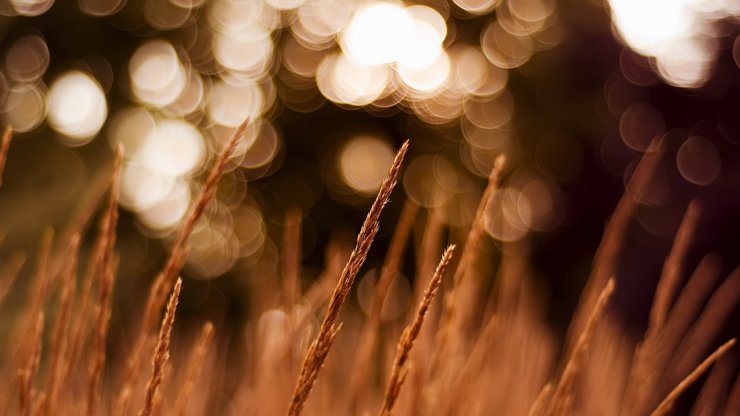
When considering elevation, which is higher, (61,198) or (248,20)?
(248,20)

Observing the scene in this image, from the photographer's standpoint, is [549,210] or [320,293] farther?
[549,210]

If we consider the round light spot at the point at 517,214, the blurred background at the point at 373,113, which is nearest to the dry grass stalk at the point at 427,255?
the blurred background at the point at 373,113

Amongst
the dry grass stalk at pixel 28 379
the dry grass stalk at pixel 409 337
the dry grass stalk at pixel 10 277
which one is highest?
the dry grass stalk at pixel 409 337

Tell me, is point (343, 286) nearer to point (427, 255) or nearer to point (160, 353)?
point (160, 353)

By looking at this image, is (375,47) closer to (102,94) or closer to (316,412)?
(102,94)

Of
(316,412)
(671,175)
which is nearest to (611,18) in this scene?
(671,175)

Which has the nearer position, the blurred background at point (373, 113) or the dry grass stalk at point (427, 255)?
the dry grass stalk at point (427, 255)

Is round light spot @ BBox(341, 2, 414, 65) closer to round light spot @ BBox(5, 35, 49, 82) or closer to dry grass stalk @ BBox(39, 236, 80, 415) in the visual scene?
round light spot @ BBox(5, 35, 49, 82)

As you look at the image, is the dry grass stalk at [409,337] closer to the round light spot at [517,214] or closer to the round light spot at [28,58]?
the round light spot at [517,214]
